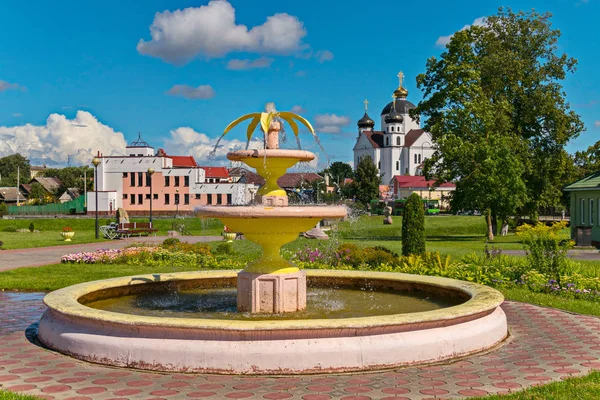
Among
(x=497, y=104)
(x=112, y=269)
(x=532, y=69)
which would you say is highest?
(x=532, y=69)

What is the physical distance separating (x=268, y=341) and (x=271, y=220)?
2.21m

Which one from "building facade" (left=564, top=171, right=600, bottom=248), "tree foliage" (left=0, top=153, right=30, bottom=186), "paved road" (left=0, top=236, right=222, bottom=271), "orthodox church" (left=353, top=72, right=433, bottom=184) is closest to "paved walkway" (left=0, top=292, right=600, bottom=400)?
"paved road" (left=0, top=236, right=222, bottom=271)

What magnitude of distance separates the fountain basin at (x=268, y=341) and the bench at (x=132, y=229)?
26417mm

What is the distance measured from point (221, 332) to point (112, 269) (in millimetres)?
12146

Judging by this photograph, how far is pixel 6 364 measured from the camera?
6836 mm

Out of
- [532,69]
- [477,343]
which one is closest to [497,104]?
[532,69]

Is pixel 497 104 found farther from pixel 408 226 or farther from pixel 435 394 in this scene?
pixel 435 394

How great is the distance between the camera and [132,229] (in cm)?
3428

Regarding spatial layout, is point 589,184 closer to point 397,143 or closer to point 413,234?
point 413,234

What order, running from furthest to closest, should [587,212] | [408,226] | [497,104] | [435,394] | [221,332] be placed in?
[497,104] → [587,212] → [408,226] → [221,332] → [435,394]

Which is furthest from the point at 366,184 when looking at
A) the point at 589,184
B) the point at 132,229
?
the point at 589,184

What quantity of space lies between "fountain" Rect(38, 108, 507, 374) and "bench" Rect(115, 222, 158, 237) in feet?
74.7

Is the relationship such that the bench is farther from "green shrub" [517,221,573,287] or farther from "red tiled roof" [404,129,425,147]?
"red tiled roof" [404,129,425,147]

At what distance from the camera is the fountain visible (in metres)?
6.47
